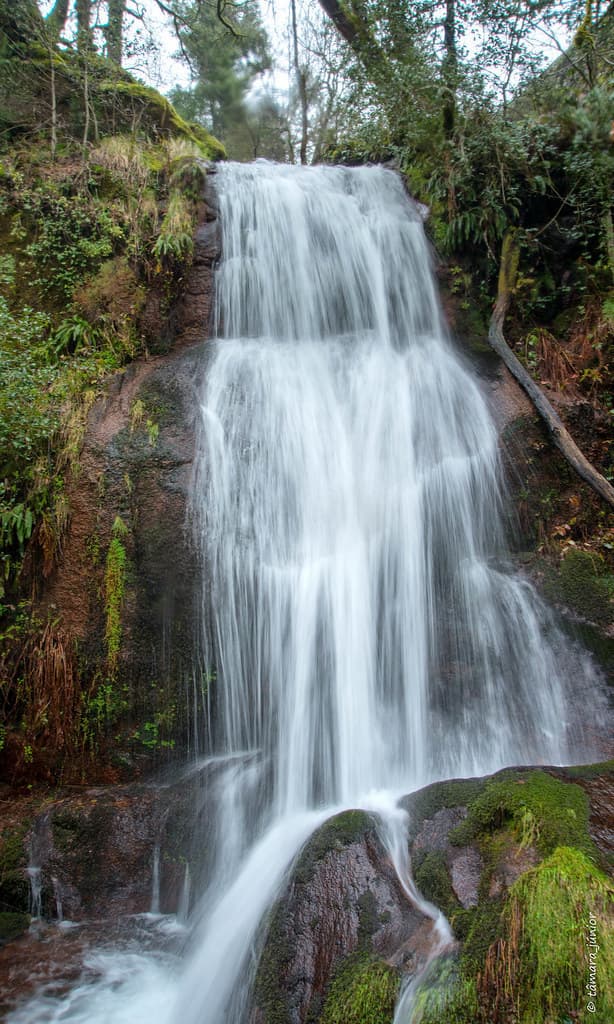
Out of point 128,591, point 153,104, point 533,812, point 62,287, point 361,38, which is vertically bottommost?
point 533,812

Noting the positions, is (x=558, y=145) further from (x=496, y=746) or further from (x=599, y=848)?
(x=599, y=848)

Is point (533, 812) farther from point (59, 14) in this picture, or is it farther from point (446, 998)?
point (59, 14)

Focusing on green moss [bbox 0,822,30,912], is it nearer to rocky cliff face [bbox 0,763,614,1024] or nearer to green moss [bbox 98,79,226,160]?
rocky cliff face [bbox 0,763,614,1024]

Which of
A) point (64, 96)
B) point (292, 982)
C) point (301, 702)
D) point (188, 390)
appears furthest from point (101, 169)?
point (292, 982)

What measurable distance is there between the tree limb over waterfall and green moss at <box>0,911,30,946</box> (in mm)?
Answer: 5829

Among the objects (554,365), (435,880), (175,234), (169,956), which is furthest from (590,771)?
(175,234)

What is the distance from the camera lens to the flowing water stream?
4027 millimetres

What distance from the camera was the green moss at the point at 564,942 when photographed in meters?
2.14

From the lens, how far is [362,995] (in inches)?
103

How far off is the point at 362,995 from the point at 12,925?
262 cm

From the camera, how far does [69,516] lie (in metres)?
5.10

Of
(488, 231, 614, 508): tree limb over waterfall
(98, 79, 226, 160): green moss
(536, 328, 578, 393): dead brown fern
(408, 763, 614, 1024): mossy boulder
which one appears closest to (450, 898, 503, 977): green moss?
(408, 763, 614, 1024): mossy boulder

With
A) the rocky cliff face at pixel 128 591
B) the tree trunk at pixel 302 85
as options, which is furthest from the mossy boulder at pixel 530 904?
Answer: the tree trunk at pixel 302 85

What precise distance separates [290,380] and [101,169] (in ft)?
13.5
